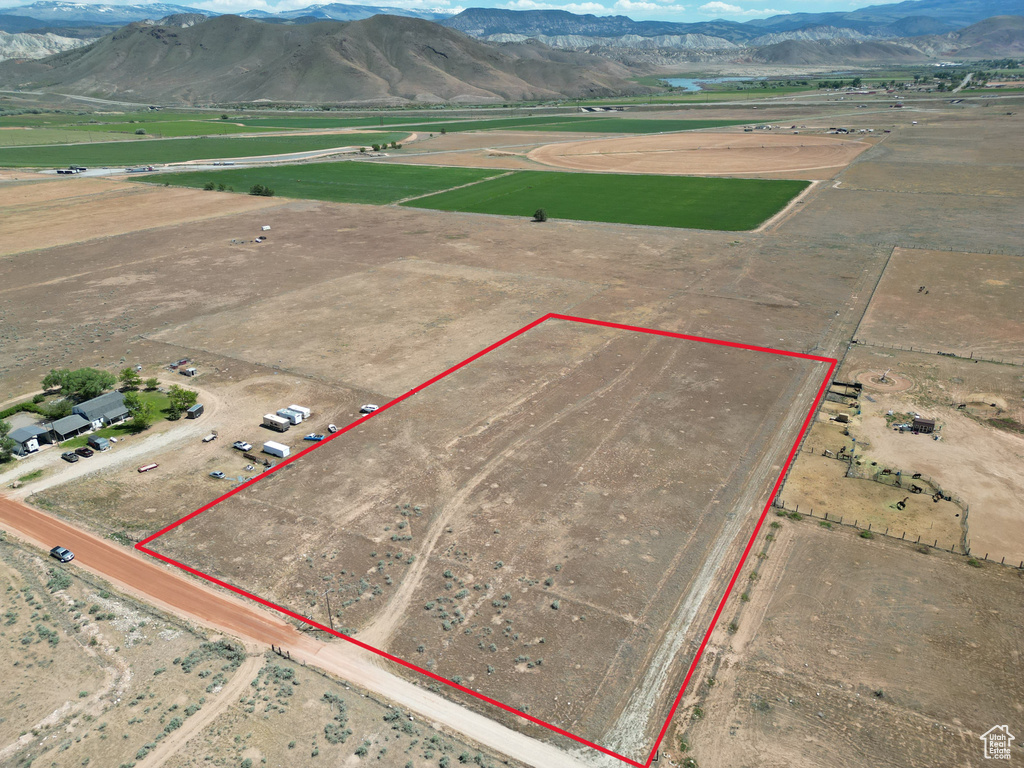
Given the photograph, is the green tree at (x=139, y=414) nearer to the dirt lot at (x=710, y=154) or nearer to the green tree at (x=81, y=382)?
the green tree at (x=81, y=382)

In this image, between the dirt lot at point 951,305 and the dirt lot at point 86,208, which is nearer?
the dirt lot at point 951,305

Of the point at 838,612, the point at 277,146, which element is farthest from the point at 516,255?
the point at 277,146

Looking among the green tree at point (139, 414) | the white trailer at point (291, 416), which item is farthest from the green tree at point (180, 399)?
the white trailer at point (291, 416)

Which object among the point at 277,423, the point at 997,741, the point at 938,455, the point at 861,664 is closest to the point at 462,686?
the point at 861,664

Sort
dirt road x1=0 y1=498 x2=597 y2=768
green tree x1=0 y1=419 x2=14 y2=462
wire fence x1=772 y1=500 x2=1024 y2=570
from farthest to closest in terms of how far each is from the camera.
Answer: green tree x1=0 y1=419 x2=14 y2=462, wire fence x1=772 y1=500 x2=1024 y2=570, dirt road x1=0 y1=498 x2=597 y2=768

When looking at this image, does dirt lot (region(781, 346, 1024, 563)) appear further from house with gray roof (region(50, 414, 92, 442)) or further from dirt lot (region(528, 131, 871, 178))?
dirt lot (region(528, 131, 871, 178))

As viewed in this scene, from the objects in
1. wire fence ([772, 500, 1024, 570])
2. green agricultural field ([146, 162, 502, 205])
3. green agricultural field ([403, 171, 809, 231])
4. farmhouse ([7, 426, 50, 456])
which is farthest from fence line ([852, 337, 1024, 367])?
green agricultural field ([146, 162, 502, 205])

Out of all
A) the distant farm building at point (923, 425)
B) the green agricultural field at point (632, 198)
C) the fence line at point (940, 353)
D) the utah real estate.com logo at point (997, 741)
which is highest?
the green agricultural field at point (632, 198)

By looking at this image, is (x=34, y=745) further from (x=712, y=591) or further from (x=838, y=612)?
(x=838, y=612)
